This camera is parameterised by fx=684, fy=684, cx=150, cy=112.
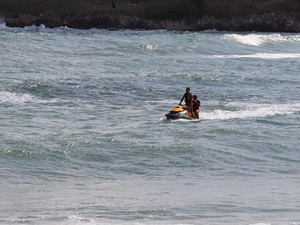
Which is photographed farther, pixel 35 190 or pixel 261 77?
pixel 261 77

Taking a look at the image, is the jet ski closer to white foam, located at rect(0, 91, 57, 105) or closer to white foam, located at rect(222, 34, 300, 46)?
white foam, located at rect(0, 91, 57, 105)

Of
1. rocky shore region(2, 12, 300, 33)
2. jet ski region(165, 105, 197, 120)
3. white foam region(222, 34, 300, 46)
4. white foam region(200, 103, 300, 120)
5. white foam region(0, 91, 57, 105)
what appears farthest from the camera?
rocky shore region(2, 12, 300, 33)

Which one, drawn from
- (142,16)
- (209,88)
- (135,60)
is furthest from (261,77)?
(142,16)

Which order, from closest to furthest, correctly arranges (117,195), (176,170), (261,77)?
(117,195), (176,170), (261,77)

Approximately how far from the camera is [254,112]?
27172mm

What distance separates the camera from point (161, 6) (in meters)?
86.6

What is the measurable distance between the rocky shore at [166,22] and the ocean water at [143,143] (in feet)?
120

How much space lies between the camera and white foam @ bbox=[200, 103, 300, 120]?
2603 cm

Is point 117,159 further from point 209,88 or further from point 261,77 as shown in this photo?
point 261,77

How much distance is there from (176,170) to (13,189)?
4501 millimetres

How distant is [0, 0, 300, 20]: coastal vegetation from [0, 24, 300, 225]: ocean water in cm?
3966

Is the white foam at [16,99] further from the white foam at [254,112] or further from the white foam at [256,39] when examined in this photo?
the white foam at [256,39]

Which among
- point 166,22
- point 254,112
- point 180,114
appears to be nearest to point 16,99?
point 180,114

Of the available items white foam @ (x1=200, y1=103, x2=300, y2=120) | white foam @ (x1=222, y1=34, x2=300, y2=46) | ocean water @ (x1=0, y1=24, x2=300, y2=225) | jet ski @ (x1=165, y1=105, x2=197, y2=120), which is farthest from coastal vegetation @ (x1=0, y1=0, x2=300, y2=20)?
jet ski @ (x1=165, y1=105, x2=197, y2=120)
